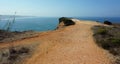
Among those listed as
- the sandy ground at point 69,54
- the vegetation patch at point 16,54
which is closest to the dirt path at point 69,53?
the sandy ground at point 69,54

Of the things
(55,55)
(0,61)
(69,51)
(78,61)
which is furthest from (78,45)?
(0,61)

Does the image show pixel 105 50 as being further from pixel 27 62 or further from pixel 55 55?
pixel 27 62

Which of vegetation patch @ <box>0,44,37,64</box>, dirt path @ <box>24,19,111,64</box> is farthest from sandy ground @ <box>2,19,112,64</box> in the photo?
vegetation patch @ <box>0,44,37,64</box>

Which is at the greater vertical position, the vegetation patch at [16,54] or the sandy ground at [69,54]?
the sandy ground at [69,54]

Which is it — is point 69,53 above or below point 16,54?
above

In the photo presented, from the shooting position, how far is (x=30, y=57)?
50.0ft

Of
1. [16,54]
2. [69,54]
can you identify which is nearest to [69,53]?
[69,54]

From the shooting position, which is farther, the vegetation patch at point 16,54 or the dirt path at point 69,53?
the vegetation patch at point 16,54

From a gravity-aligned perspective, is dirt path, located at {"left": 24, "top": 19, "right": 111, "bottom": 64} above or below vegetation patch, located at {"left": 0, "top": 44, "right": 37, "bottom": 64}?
above

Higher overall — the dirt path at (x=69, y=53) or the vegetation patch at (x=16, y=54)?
the dirt path at (x=69, y=53)

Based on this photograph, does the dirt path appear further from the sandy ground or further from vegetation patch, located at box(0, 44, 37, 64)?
vegetation patch, located at box(0, 44, 37, 64)

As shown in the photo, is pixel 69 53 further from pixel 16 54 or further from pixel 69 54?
pixel 16 54

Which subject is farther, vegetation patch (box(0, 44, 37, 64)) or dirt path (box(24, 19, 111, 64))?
vegetation patch (box(0, 44, 37, 64))

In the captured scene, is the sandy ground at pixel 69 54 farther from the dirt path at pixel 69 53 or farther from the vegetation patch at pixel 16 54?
the vegetation patch at pixel 16 54
